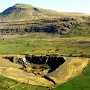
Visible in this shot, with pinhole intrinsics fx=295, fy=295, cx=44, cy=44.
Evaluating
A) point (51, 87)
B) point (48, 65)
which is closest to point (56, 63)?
point (48, 65)

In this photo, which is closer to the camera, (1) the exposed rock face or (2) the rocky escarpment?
(2) the rocky escarpment

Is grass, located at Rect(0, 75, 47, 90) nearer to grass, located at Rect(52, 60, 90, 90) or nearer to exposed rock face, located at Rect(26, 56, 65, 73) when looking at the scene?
grass, located at Rect(52, 60, 90, 90)

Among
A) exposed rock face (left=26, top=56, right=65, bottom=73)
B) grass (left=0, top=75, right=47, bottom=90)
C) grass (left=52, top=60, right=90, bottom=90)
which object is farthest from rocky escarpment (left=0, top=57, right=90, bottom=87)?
exposed rock face (left=26, top=56, right=65, bottom=73)

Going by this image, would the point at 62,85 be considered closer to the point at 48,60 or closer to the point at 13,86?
the point at 13,86

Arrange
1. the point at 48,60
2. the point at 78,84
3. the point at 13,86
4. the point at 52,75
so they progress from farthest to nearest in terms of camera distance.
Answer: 1. the point at 48,60
2. the point at 52,75
3. the point at 78,84
4. the point at 13,86

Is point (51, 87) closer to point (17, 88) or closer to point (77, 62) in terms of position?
point (17, 88)

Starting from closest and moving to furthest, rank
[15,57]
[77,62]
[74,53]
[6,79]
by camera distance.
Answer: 1. [6,79]
2. [77,62]
3. [15,57]
4. [74,53]

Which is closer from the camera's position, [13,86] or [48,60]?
[13,86]

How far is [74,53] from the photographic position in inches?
7259

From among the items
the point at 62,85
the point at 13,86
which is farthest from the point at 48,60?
the point at 13,86

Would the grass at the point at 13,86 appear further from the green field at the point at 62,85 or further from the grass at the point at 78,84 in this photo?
the grass at the point at 78,84

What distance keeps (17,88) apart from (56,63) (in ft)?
176

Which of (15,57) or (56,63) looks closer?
(56,63)

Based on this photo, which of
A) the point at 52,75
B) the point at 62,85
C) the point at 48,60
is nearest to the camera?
the point at 62,85
